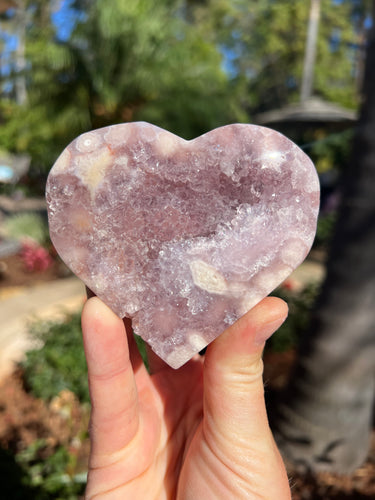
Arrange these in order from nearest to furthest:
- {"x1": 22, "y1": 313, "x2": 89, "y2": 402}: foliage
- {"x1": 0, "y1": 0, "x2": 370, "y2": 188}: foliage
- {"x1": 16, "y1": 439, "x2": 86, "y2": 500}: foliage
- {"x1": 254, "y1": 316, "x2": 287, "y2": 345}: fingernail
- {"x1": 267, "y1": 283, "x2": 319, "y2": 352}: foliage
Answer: {"x1": 254, "y1": 316, "x2": 287, "y2": 345}: fingernail < {"x1": 16, "y1": 439, "x2": 86, "y2": 500}: foliage < {"x1": 22, "y1": 313, "x2": 89, "y2": 402}: foliage < {"x1": 267, "y1": 283, "x2": 319, "y2": 352}: foliage < {"x1": 0, "y1": 0, "x2": 370, "y2": 188}: foliage

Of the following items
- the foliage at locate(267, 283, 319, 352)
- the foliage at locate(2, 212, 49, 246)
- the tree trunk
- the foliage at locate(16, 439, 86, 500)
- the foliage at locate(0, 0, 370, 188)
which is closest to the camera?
the foliage at locate(16, 439, 86, 500)

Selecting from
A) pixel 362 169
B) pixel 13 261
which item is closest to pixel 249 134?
pixel 362 169

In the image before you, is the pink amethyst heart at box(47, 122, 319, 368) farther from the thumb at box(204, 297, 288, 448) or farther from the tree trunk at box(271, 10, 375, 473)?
the tree trunk at box(271, 10, 375, 473)

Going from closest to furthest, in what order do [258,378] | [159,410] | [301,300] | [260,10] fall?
[258,378], [159,410], [301,300], [260,10]

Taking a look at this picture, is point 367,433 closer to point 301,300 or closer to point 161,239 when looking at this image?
point 301,300

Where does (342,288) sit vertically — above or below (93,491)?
below

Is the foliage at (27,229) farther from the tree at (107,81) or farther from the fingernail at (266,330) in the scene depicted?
the fingernail at (266,330)

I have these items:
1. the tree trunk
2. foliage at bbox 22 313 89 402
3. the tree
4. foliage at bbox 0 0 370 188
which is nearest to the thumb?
the tree trunk
